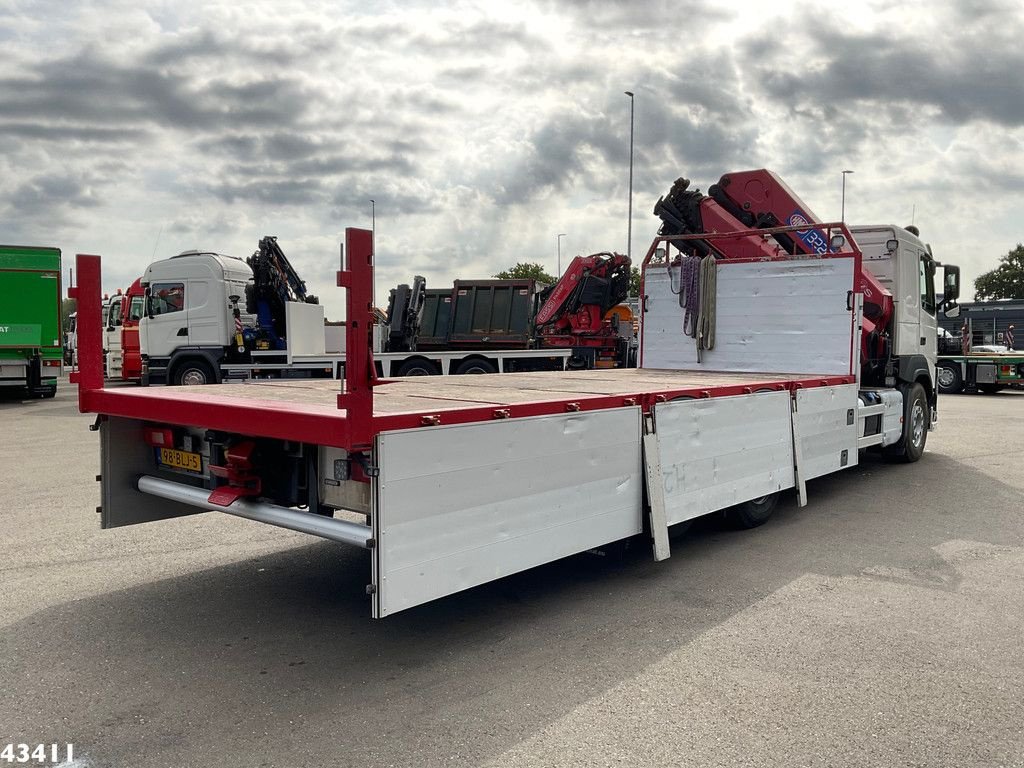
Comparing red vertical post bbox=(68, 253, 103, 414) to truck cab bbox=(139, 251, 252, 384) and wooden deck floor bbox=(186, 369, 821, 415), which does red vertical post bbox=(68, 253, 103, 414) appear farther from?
truck cab bbox=(139, 251, 252, 384)

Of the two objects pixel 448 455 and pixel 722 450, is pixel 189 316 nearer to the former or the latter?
pixel 722 450

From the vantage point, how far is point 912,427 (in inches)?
374

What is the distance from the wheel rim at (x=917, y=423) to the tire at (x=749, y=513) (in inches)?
159

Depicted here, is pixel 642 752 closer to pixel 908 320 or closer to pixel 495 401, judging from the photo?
pixel 495 401

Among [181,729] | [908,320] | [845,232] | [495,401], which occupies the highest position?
[845,232]

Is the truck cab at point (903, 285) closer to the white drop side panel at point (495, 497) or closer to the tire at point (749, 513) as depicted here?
the tire at point (749, 513)

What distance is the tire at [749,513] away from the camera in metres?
6.20

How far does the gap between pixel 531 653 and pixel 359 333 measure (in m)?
1.77

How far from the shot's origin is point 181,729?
315 centimetres

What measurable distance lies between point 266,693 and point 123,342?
1825cm

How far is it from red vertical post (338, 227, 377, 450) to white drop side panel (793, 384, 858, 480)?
4.16m

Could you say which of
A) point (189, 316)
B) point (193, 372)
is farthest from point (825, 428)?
point (189, 316)

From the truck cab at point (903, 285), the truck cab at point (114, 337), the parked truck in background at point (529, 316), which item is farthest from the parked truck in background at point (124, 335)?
the truck cab at point (903, 285)

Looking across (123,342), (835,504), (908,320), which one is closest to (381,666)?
(835,504)
